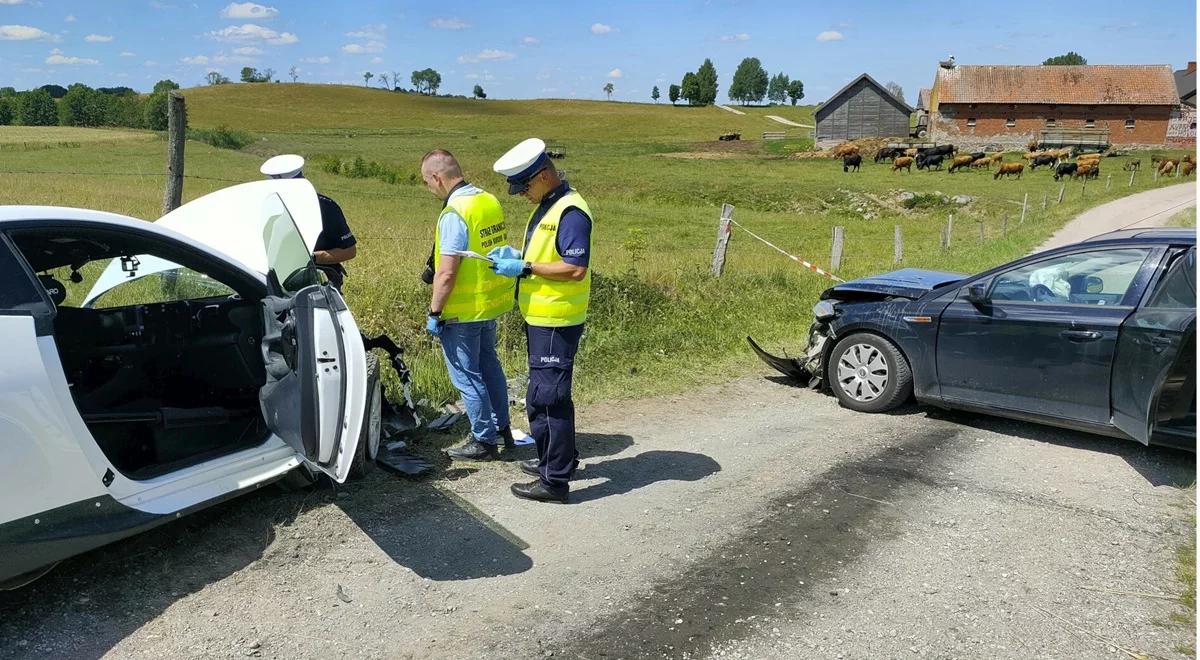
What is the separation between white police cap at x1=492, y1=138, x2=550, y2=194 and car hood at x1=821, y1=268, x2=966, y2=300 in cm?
355

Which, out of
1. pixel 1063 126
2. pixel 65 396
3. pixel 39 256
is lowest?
pixel 65 396

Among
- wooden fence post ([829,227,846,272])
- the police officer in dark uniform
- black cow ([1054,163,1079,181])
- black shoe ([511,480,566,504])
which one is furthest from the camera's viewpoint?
black cow ([1054,163,1079,181])

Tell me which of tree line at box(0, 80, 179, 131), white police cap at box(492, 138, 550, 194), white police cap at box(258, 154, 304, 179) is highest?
tree line at box(0, 80, 179, 131)

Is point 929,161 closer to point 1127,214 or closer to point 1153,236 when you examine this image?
point 1127,214

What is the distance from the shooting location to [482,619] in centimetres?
351

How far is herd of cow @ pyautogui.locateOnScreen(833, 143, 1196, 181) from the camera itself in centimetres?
4391

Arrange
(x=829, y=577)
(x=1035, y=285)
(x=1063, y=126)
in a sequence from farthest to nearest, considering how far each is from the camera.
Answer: (x=1063, y=126) < (x=1035, y=285) < (x=829, y=577)

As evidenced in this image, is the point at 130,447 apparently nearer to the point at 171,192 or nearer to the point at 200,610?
the point at 200,610

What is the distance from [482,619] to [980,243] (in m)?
18.2

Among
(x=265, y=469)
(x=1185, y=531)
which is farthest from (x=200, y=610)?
(x=1185, y=531)

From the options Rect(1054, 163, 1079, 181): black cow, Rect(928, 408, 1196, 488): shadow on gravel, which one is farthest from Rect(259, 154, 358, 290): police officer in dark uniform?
Rect(1054, 163, 1079, 181): black cow

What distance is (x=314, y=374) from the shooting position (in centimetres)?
383

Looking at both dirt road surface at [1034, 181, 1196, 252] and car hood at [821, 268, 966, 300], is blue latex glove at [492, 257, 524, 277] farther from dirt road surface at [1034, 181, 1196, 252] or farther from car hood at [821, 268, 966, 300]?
dirt road surface at [1034, 181, 1196, 252]

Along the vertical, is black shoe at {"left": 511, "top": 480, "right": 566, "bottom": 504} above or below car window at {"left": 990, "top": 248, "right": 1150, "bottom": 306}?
Result: below
